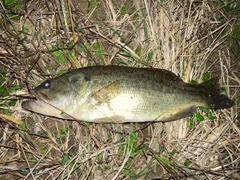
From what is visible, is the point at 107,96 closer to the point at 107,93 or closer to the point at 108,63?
the point at 107,93

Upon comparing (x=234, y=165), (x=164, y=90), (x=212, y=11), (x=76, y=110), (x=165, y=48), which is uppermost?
(x=212, y=11)

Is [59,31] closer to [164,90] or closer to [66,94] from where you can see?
[66,94]

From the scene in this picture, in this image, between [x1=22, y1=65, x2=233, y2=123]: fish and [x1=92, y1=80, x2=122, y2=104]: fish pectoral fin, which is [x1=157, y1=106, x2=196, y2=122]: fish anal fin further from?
[x1=92, y1=80, x2=122, y2=104]: fish pectoral fin

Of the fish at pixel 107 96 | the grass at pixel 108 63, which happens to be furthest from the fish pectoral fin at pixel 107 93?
the grass at pixel 108 63

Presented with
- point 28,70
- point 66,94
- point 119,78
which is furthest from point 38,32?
point 119,78

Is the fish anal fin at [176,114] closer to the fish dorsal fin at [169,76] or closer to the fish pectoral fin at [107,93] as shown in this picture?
the fish dorsal fin at [169,76]

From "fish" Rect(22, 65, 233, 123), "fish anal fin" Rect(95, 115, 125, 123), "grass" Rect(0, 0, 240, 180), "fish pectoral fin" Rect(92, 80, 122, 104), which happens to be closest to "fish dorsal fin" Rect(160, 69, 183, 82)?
"fish" Rect(22, 65, 233, 123)

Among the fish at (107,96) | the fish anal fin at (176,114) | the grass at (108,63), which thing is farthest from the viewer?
the grass at (108,63)

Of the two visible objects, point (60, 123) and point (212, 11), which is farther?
point (212, 11)
